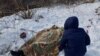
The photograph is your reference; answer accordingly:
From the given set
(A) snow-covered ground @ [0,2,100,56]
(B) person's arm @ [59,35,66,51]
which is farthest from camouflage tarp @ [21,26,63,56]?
(B) person's arm @ [59,35,66,51]

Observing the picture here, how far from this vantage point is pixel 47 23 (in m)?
7.64

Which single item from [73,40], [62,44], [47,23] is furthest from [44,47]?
[47,23]

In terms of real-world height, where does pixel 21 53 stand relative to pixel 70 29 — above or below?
below

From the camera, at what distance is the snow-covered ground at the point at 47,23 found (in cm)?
675

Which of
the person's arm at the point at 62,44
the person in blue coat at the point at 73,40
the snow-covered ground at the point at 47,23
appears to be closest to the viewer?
the person in blue coat at the point at 73,40

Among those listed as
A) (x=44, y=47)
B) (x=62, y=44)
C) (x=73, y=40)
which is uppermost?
(x=73, y=40)

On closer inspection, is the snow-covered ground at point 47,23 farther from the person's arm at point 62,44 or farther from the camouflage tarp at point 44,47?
the person's arm at point 62,44

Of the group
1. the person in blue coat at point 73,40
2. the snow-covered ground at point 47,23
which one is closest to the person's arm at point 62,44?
the person in blue coat at point 73,40

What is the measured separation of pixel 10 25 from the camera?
775 centimetres

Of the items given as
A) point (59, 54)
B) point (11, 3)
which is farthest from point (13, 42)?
point (11, 3)

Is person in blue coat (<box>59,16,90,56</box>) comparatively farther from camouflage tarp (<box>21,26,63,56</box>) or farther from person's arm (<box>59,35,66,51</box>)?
camouflage tarp (<box>21,26,63,56</box>)

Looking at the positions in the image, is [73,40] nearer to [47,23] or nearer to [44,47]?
[44,47]

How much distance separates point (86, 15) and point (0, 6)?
8.90 feet

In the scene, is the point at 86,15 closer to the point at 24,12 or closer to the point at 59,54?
the point at 24,12
